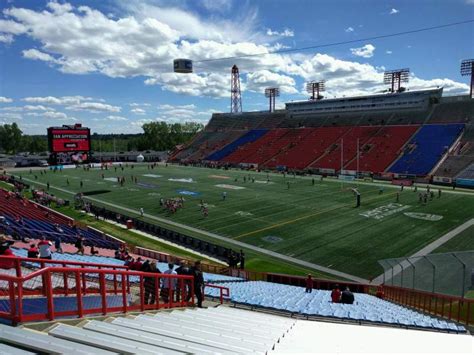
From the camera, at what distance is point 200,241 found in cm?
2691

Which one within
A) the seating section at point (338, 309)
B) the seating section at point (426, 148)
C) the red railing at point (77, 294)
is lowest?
the seating section at point (338, 309)

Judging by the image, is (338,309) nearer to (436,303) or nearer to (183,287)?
(436,303)

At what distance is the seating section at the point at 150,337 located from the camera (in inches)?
170

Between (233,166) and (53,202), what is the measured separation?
4358 cm

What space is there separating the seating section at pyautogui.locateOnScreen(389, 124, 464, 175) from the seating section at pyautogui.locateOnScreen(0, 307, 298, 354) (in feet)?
183

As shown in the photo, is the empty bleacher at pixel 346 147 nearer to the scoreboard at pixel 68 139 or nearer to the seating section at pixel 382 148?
the seating section at pixel 382 148

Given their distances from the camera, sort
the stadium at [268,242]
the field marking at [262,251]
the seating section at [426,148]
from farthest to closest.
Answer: the seating section at [426,148] < the field marking at [262,251] < the stadium at [268,242]

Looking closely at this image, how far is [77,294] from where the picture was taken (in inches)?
237

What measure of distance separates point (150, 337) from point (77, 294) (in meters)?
1.55

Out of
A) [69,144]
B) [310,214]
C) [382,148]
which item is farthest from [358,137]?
[69,144]

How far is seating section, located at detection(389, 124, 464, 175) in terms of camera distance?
2272 inches

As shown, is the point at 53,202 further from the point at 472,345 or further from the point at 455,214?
the point at 472,345

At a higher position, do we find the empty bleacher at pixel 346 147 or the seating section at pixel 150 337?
the empty bleacher at pixel 346 147

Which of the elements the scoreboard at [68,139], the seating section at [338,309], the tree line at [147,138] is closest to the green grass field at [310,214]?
the seating section at [338,309]
